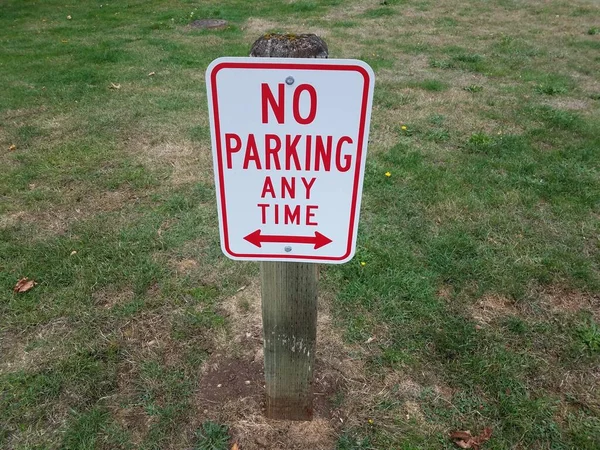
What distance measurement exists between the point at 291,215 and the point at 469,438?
4.26 feet

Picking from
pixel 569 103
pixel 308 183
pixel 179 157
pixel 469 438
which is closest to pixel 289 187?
pixel 308 183

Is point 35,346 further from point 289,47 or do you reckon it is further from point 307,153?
point 289,47

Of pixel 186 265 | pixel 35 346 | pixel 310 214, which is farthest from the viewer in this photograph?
pixel 186 265

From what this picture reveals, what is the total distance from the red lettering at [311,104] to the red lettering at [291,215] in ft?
0.88

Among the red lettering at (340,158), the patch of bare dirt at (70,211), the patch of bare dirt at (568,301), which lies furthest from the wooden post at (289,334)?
the patch of bare dirt at (70,211)

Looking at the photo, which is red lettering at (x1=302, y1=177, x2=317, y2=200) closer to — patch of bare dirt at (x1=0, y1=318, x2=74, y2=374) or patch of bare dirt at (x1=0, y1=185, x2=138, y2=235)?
patch of bare dirt at (x1=0, y1=318, x2=74, y2=374)

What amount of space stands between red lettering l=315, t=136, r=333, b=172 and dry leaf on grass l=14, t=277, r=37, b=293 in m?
2.12

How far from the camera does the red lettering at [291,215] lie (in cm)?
139

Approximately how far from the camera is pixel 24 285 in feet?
8.77

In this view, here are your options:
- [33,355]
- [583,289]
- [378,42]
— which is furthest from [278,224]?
[378,42]

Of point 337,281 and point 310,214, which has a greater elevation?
point 310,214

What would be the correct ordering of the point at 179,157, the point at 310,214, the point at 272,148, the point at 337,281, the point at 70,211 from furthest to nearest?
the point at 179,157 < the point at 70,211 < the point at 337,281 < the point at 310,214 < the point at 272,148

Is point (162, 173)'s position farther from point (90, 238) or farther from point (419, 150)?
point (419, 150)

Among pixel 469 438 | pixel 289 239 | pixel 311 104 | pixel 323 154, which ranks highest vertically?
pixel 311 104
